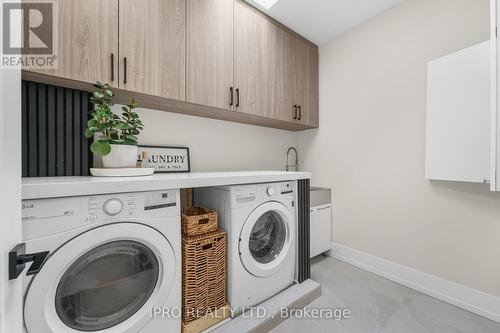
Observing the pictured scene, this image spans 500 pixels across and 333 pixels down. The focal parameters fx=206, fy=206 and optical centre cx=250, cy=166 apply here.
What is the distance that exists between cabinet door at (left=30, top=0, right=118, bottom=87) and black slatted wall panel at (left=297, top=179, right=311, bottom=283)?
5.04ft

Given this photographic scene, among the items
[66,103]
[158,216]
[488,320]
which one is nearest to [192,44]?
[66,103]

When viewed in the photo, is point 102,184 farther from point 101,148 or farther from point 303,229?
point 303,229

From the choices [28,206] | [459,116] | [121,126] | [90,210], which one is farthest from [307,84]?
[28,206]

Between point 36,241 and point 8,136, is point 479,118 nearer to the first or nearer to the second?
point 8,136

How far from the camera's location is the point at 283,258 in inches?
61.6

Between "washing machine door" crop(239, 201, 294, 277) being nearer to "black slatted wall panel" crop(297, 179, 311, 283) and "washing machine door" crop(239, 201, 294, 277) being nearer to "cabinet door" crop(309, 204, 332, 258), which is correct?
"black slatted wall panel" crop(297, 179, 311, 283)

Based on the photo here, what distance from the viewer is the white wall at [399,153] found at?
4.92 feet

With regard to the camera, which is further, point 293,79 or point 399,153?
point 293,79

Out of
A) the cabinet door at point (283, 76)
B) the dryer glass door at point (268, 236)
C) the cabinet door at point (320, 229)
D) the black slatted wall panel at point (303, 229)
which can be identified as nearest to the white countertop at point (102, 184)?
the dryer glass door at point (268, 236)

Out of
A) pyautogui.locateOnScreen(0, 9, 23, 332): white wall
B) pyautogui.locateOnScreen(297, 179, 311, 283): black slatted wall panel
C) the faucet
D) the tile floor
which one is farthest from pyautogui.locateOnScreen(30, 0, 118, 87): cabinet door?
the faucet

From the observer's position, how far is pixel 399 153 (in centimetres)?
186

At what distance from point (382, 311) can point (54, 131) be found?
251 centimetres

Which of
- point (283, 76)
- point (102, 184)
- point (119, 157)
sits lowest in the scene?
point (102, 184)

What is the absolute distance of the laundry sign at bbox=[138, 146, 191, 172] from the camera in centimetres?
167
